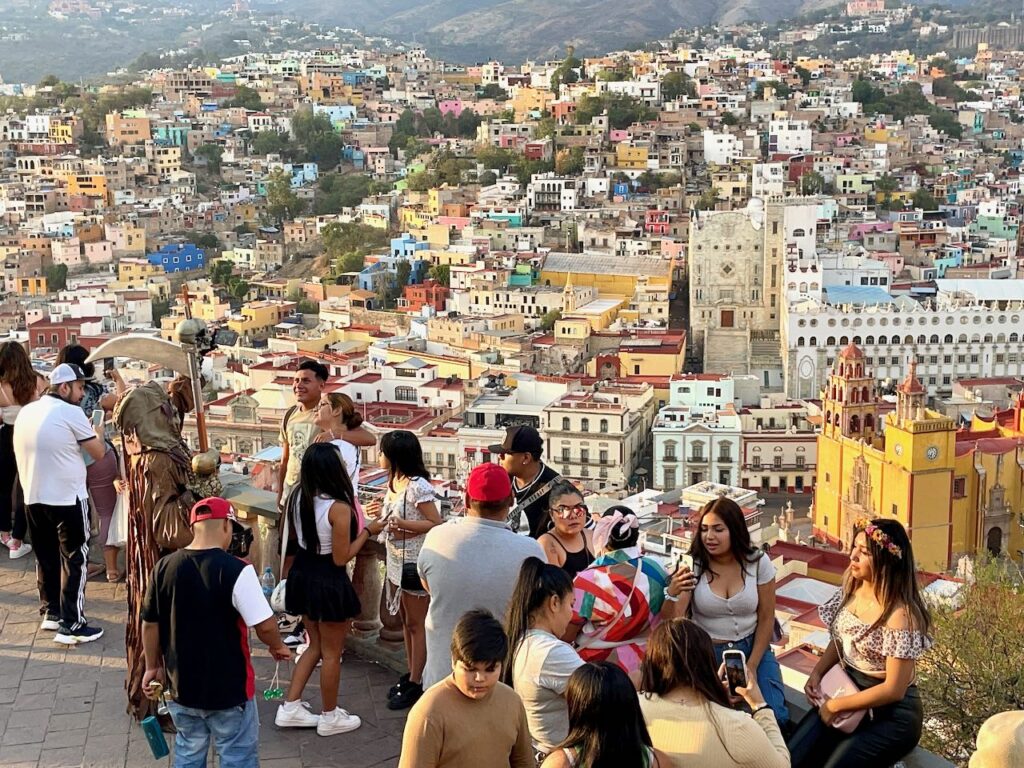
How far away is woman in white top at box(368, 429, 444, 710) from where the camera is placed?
3887mm

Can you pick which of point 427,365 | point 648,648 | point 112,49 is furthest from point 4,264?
point 112,49

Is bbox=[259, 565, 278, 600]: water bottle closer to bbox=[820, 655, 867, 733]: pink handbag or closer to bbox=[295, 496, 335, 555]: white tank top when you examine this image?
bbox=[295, 496, 335, 555]: white tank top

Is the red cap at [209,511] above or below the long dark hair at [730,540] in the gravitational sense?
above

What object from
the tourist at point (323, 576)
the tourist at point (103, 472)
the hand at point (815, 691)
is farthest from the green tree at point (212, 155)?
the hand at point (815, 691)

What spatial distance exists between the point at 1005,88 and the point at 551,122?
26.9 meters

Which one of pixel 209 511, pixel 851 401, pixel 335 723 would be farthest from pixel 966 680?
pixel 851 401

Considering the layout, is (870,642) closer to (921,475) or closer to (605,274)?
(921,475)

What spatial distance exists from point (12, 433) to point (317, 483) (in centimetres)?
194

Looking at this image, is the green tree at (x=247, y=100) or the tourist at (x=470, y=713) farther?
the green tree at (x=247, y=100)

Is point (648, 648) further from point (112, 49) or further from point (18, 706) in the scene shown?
point (112, 49)

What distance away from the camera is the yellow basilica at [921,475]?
1873 cm

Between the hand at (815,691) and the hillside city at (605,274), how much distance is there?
0.26 metres

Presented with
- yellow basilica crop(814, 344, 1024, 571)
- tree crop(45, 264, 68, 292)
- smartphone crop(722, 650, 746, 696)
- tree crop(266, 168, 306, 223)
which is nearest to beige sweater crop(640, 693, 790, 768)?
smartphone crop(722, 650, 746, 696)

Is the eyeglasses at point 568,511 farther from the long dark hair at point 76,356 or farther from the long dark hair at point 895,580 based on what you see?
the long dark hair at point 76,356
